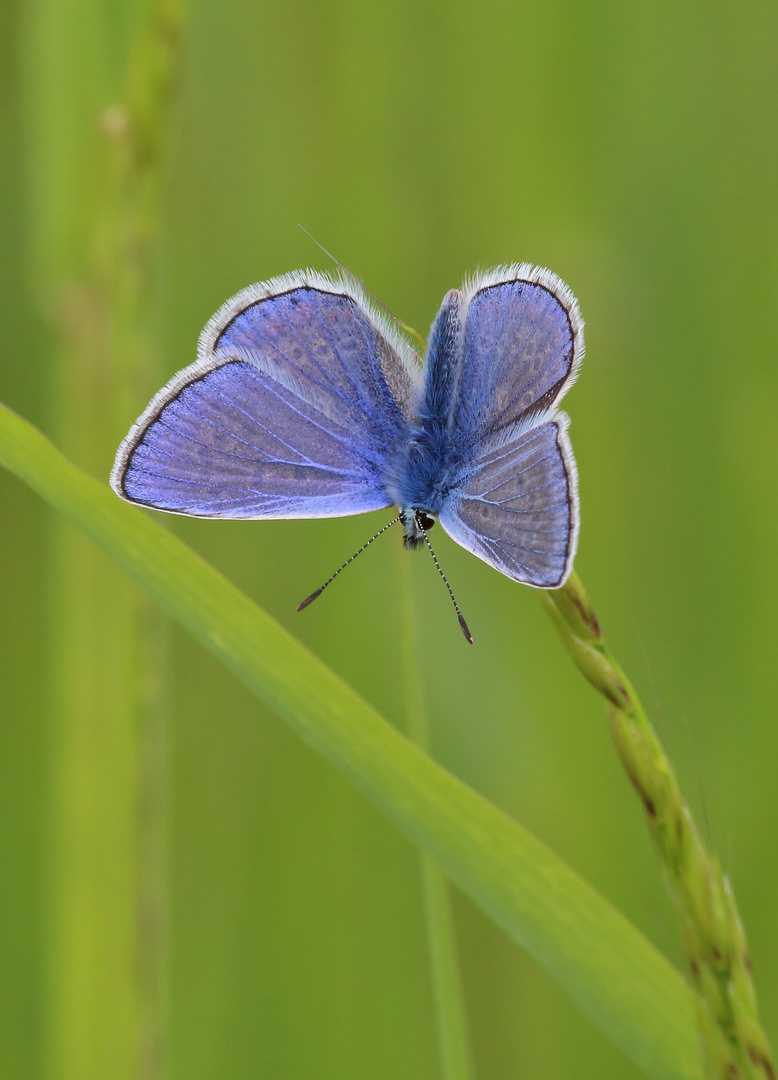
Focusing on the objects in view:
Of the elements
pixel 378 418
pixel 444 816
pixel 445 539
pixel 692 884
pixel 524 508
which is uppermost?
pixel 378 418

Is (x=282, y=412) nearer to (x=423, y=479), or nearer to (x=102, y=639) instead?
(x=423, y=479)

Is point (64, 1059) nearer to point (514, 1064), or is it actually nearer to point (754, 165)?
point (514, 1064)

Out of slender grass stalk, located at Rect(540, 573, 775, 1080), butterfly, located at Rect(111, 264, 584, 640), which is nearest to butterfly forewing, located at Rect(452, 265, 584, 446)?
butterfly, located at Rect(111, 264, 584, 640)

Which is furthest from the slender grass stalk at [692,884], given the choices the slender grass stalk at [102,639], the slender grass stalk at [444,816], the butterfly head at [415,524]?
the slender grass stalk at [102,639]

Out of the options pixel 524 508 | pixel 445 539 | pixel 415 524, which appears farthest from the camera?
pixel 445 539

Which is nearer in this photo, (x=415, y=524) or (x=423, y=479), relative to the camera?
(x=415, y=524)

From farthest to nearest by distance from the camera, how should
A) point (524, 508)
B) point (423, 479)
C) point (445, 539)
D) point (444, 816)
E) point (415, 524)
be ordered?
point (445, 539) < point (423, 479) < point (415, 524) < point (524, 508) < point (444, 816)

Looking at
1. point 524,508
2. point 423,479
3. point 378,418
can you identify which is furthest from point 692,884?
point 378,418
